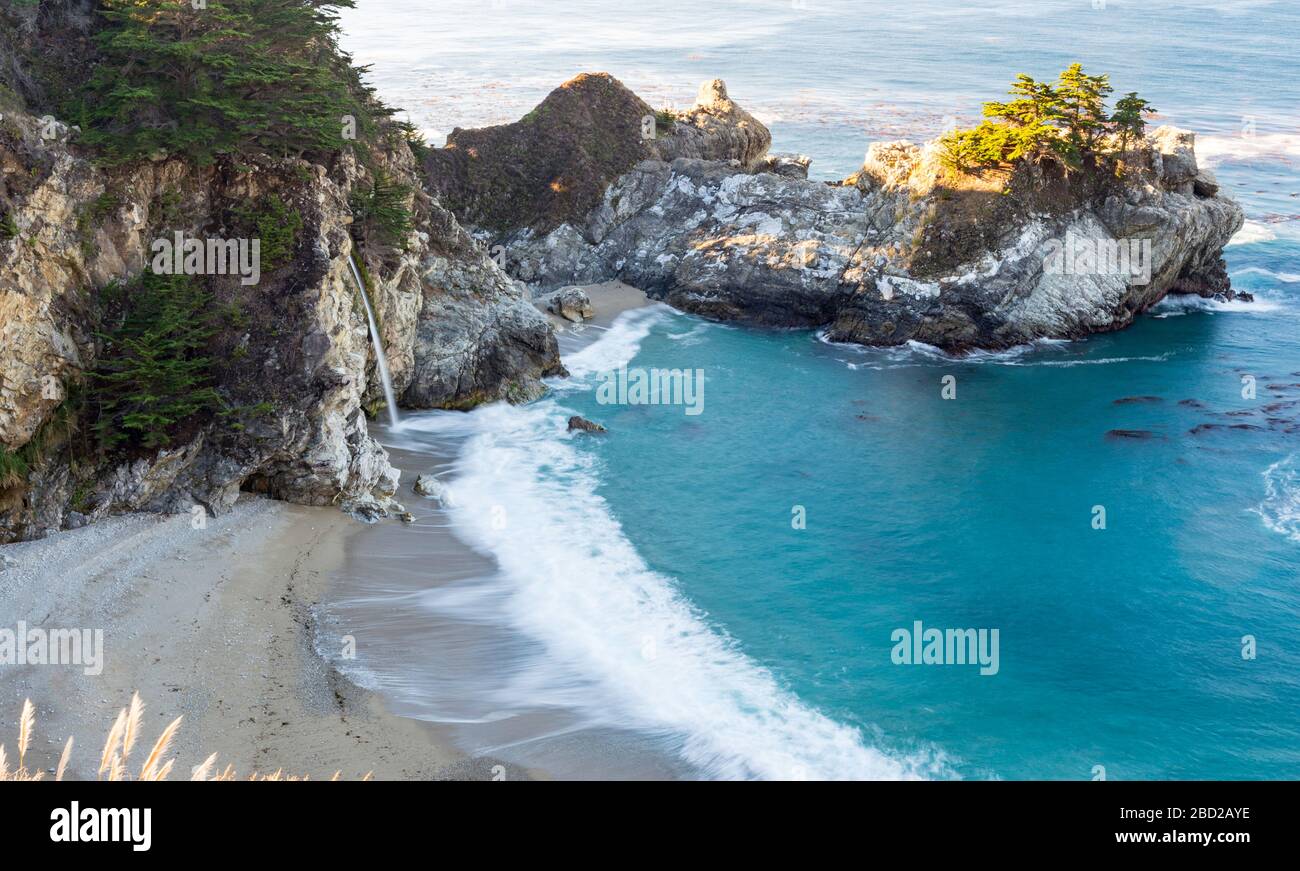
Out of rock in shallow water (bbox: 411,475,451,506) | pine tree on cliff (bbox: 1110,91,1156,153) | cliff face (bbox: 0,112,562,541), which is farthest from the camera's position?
pine tree on cliff (bbox: 1110,91,1156,153)

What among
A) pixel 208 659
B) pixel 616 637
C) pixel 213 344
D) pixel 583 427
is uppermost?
pixel 213 344

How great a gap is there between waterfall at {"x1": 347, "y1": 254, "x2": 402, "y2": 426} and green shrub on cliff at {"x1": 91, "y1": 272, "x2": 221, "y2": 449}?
5.13 m

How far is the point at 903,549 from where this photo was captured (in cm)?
2580

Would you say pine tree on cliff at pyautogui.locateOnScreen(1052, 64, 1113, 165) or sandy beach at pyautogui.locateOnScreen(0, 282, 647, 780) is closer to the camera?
sandy beach at pyautogui.locateOnScreen(0, 282, 647, 780)

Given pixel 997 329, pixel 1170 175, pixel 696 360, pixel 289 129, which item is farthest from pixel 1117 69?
pixel 289 129

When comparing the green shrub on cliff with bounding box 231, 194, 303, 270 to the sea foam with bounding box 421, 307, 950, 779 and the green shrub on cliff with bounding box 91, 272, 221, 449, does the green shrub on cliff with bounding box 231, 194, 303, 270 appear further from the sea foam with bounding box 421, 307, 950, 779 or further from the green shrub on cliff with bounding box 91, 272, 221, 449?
the sea foam with bounding box 421, 307, 950, 779

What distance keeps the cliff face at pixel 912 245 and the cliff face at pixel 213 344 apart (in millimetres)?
16326

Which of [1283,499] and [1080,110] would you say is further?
[1080,110]

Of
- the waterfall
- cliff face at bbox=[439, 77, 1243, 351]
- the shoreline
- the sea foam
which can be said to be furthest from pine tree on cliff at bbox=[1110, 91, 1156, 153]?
the shoreline

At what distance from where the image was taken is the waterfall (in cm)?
2975

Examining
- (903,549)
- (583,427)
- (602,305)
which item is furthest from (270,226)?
(602,305)

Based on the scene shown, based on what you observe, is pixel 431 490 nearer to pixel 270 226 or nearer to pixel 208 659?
pixel 270 226

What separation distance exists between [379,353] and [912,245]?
68.1ft
